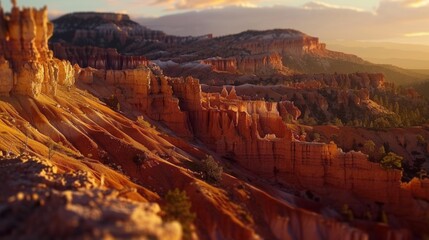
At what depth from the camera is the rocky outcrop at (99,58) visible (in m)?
128

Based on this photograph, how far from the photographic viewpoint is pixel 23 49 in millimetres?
42938

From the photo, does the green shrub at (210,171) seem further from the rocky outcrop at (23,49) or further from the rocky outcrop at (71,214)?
the rocky outcrop at (71,214)

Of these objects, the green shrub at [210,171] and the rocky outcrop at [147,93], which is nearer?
the green shrub at [210,171]

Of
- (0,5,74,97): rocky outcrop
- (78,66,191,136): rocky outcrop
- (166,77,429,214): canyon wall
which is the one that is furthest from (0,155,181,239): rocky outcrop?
(78,66,191,136): rocky outcrop

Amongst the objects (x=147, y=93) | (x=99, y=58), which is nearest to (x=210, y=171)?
(x=147, y=93)

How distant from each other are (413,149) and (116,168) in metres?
48.2

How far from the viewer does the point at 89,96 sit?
2104 inches

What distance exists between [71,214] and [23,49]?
29769 mm

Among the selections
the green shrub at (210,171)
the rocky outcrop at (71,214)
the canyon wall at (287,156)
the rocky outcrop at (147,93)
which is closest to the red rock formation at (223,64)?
the canyon wall at (287,156)

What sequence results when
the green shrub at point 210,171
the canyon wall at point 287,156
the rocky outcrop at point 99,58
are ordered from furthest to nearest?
1. the rocky outcrop at point 99,58
2. the canyon wall at point 287,156
3. the green shrub at point 210,171

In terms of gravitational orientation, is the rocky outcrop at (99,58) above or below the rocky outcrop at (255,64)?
above

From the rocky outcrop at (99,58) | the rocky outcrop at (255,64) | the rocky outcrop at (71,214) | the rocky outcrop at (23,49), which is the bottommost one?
the rocky outcrop at (255,64)

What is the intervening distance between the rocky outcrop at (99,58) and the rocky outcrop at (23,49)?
82.4 metres

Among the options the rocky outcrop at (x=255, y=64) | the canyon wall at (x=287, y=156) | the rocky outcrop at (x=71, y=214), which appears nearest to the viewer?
the rocky outcrop at (x=71, y=214)
